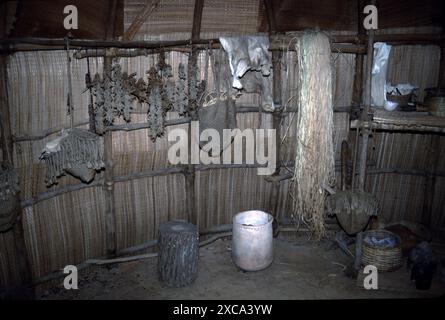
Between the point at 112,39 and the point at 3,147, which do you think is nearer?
the point at 3,147

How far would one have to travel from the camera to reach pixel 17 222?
15.8 ft

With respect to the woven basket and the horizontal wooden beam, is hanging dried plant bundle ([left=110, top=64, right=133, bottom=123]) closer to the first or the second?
the horizontal wooden beam

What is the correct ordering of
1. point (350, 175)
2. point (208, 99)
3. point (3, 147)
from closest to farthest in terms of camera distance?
point (3, 147)
point (208, 99)
point (350, 175)

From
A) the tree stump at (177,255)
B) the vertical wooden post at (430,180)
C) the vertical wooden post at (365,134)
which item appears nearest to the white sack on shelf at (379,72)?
the vertical wooden post at (365,134)

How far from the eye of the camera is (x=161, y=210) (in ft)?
20.8

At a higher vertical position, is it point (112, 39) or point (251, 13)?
point (251, 13)

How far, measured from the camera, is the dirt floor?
17.8 ft

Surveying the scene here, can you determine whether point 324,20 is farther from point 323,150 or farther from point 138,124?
point 138,124

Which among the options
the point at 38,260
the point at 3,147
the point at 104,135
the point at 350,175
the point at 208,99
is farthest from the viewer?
the point at 350,175

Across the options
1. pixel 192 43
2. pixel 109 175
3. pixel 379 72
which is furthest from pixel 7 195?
pixel 379 72

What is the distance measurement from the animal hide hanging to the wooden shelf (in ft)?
13.2

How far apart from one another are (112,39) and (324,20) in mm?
2905

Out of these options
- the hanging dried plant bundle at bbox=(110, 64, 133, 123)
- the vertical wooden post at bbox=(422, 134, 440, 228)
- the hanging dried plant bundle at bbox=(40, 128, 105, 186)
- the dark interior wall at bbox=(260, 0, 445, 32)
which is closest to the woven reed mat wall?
the vertical wooden post at bbox=(422, 134, 440, 228)
